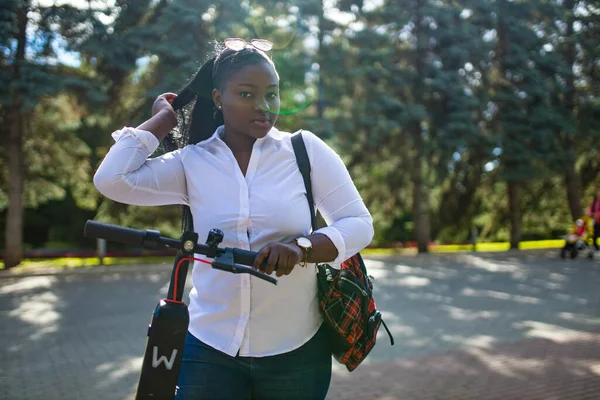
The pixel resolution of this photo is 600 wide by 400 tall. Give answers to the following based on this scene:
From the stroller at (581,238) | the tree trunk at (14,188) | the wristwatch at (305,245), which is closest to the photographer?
the wristwatch at (305,245)

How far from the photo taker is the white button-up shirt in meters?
2.18

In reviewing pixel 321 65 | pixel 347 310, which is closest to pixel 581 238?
pixel 321 65

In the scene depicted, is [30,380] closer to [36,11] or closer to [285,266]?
[285,266]

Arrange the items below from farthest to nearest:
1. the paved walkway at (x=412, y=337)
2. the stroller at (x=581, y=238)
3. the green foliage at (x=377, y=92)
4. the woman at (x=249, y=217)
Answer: the stroller at (x=581, y=238)
the green foliage at (x=377, y=92)
the paved walkway at (x=412, y=337)
the woman at (x=249, y=217)

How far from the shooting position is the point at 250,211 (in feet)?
7.20

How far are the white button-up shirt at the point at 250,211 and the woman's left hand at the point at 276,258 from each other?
0.22m

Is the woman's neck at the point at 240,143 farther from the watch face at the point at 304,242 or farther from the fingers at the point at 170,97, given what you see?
the watch face at the point at 304,242

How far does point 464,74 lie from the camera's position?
23.2 meters

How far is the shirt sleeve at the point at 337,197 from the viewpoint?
221cm

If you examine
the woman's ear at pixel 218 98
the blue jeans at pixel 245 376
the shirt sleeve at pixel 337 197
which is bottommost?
the blue jeans at pixel 245 376

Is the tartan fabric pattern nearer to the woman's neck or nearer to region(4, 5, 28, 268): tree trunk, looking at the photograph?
the woman's neck

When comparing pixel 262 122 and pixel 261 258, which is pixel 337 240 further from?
pixel 262 122

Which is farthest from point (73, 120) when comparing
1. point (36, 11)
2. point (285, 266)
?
point (285, 266)

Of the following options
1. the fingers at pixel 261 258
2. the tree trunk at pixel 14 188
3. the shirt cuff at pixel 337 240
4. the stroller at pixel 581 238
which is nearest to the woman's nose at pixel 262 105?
the shirt cuff at pixel 337 240
